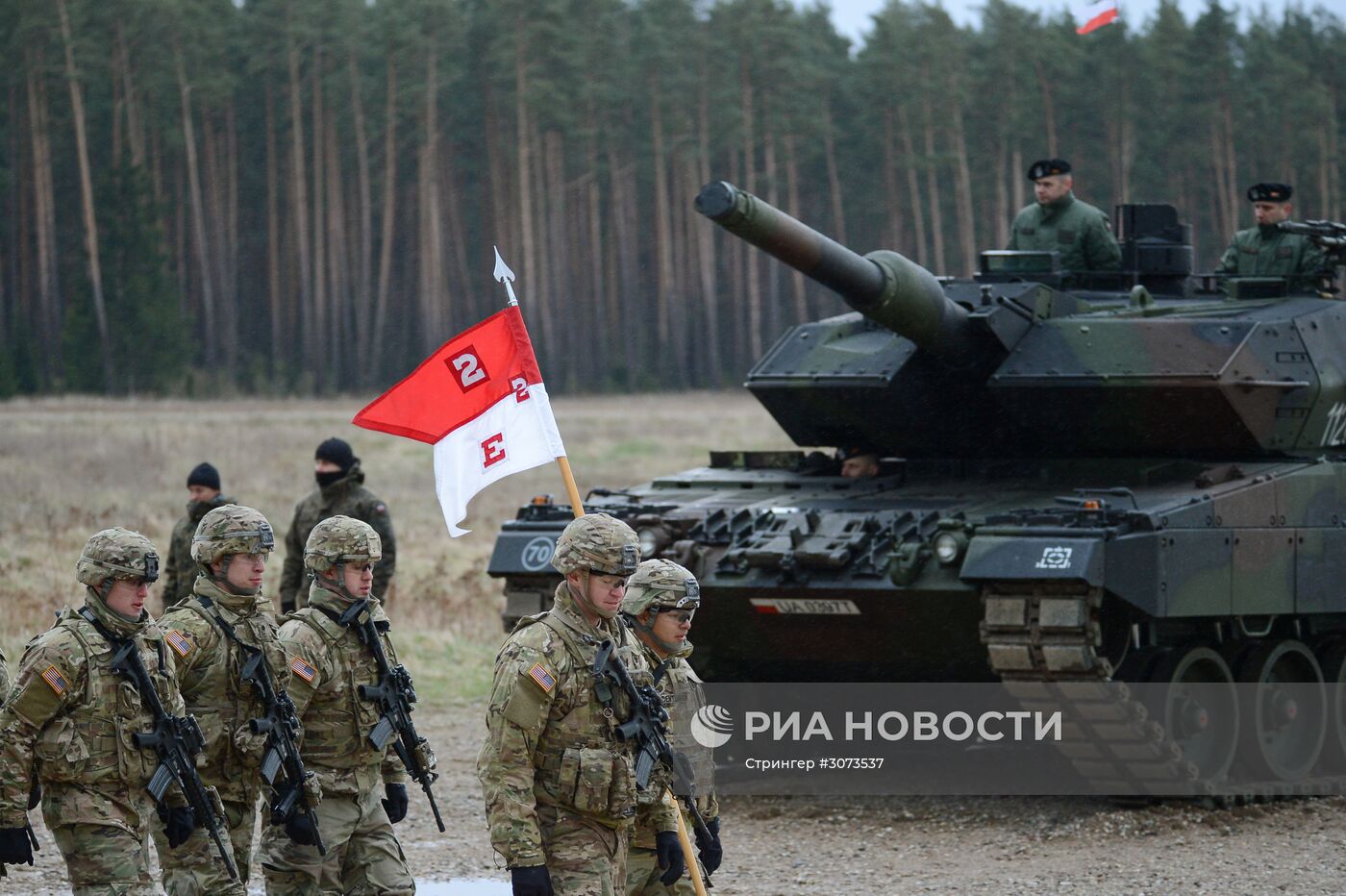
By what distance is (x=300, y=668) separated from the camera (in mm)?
7262

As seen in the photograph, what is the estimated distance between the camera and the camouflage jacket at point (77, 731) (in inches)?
262

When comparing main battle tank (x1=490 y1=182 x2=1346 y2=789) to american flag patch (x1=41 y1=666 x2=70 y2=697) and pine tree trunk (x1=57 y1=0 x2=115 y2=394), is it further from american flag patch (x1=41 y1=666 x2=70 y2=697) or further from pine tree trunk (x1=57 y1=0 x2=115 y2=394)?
pine tree trunk (x1=57 y1=0 x2=115 y2=394)

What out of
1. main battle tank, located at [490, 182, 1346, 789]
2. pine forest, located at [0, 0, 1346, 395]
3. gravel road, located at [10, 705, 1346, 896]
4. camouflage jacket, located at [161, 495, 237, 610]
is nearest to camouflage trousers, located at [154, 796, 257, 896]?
gravel road, located at [10, 705, 1346, 896]

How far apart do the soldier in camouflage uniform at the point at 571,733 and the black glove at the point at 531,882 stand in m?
0.08

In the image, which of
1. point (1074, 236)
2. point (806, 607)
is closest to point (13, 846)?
point (806, 607)

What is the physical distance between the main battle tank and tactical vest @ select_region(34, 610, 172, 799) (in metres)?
3.58

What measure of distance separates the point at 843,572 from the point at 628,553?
14.4 feet

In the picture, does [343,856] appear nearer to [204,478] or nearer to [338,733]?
[338,733]

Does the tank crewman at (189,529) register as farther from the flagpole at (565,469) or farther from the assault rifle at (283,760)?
the assault rifle at (283,760)

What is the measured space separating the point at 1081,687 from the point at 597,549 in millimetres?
4386

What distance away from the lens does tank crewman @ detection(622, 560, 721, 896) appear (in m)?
6.69

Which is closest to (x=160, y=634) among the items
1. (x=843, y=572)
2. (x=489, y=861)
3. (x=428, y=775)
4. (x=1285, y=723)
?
(x=428, y=775)

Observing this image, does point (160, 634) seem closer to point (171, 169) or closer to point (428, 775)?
point (428, 775)

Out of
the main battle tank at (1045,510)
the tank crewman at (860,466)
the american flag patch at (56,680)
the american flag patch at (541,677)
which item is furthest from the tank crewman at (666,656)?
the tank crewman at (860,466)
